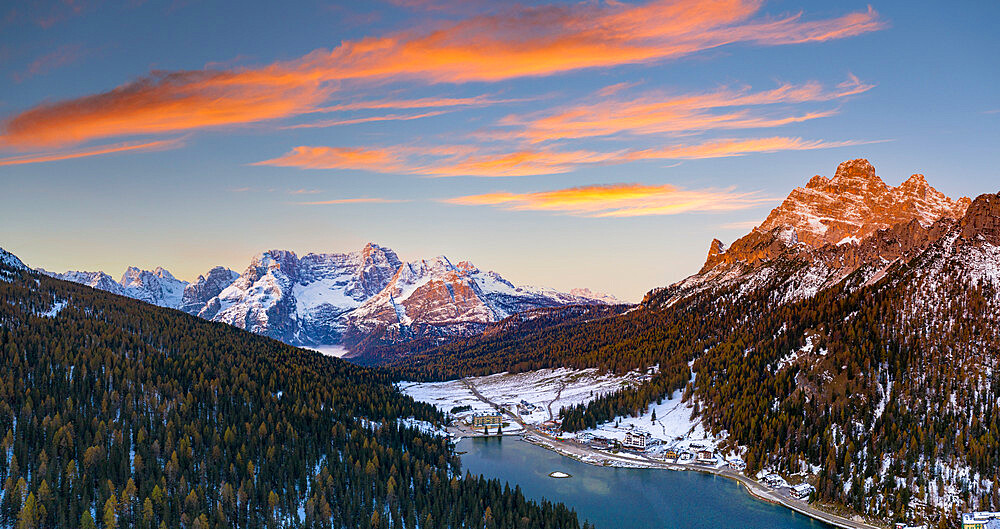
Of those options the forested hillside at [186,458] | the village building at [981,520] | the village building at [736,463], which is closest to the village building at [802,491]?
the village building at [736,463]

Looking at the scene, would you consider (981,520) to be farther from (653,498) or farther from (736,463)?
(653,498)

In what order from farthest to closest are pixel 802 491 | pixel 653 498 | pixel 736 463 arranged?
pixel 736 463 → pixel 653 498 → pixel 802 491

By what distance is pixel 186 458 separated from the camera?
141 m

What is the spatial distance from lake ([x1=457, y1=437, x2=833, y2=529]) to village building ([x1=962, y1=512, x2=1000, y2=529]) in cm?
2389

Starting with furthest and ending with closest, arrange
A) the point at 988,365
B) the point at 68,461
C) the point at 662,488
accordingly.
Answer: the point at 988,365
the point at 662,488
the point at 68,461

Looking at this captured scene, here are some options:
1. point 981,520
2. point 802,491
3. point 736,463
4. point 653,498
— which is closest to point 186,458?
point 653,498

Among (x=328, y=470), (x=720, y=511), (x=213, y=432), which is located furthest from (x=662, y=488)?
(x=213, y=432)

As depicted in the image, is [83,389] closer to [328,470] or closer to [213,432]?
[213,432]

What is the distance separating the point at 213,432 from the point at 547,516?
71.2 meters

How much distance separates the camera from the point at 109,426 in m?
145

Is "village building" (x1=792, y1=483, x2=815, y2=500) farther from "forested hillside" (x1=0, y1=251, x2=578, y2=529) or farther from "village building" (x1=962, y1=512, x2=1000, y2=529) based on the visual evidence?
"forested hillside" (x1=0, y1=251, x2=578, y2=529)

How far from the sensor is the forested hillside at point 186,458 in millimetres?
123062

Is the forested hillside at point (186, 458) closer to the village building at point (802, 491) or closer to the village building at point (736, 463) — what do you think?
the village building at point (802, 491)

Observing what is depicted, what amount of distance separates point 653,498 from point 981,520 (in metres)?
63.6
